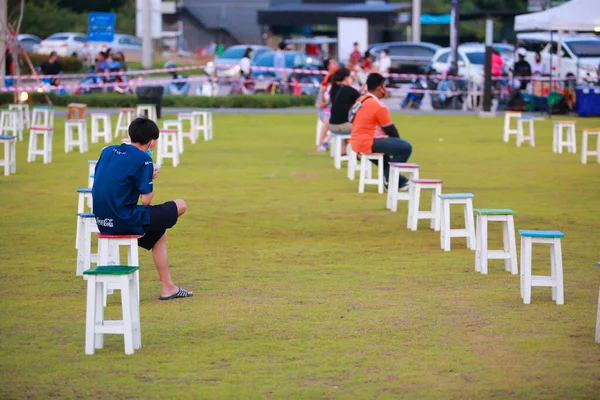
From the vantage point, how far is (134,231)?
843cm

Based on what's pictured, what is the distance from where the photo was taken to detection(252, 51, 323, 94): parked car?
39.0m

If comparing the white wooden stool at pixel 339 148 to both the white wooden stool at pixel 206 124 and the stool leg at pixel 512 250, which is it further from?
the stool leg at pixel 512 250

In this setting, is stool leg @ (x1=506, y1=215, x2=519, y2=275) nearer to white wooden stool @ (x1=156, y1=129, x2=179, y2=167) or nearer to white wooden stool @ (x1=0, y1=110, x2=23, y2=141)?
white wooden stool @ (x1=156, y1=129, x2=179, y2=167)

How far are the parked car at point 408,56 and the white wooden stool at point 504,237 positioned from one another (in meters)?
32.9

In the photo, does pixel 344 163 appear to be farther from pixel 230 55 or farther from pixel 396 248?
pixel 230 55

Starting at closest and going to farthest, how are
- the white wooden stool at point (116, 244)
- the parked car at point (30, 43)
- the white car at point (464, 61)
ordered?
the white wooden stool at point (116, 244)
the white car at point (464, 61)
the parked car at point (30, 43)

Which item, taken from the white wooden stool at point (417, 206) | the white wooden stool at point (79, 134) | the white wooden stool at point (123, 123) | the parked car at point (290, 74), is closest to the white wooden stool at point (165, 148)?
the white wooden stool at point (79, 134)

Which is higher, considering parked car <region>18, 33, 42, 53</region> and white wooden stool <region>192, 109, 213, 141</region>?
parked car <region>18, 33, 42, 53</region>

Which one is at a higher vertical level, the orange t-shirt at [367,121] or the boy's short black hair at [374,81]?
the boy's short black hair at [374,81]

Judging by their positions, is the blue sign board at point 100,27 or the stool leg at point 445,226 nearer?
the stool leg at point 445,226

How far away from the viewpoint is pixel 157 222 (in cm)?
858

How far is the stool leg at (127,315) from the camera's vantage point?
714 cm

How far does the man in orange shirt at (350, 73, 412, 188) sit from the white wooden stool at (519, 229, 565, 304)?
21.8 ft

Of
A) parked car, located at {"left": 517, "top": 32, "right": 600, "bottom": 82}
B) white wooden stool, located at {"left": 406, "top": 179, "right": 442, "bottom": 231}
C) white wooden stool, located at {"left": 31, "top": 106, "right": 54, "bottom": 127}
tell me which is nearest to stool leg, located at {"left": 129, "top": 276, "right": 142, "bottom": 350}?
white wooden stool, located at {"left": 406, "top": 179, "right": 442, "bottom": 231}
